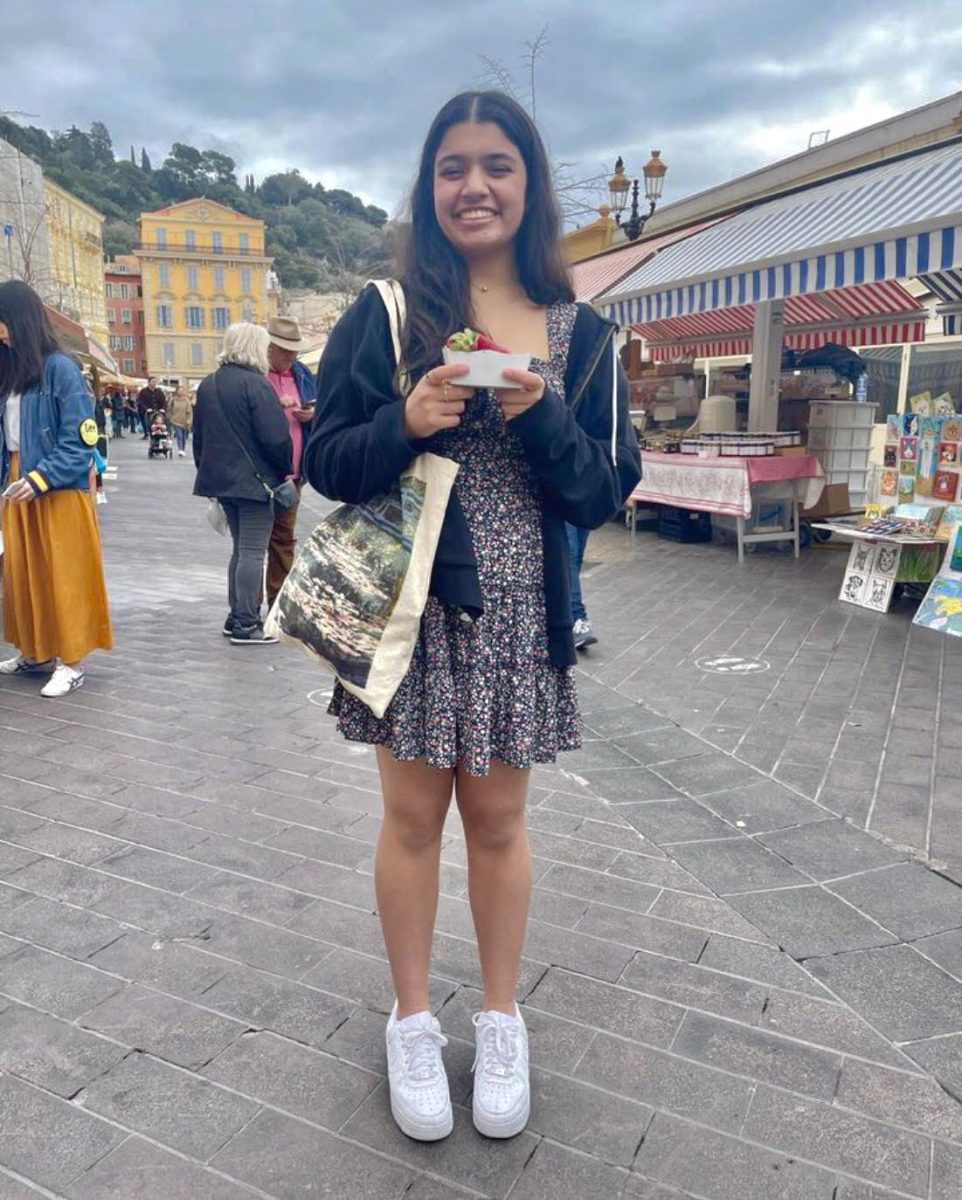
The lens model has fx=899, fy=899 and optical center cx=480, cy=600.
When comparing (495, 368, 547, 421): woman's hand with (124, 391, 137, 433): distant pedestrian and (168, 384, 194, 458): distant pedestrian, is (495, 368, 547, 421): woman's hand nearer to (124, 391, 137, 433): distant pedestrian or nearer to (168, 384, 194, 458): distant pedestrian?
(168, 384, 194, 458): distant pedestrian

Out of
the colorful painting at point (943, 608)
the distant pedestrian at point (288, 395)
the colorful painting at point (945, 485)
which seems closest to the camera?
the colorful painting at point (943, 608)

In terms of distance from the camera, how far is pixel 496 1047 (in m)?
1.80

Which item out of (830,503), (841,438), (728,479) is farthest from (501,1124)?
(841,438)

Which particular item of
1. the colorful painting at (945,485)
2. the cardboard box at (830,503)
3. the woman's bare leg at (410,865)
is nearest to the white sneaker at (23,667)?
the woman's bare leg at (410,865)

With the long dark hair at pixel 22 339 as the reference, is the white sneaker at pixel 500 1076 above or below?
below

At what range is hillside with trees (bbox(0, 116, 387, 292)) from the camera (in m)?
84.8

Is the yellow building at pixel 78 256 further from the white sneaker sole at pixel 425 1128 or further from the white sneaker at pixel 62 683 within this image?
the white sneaker sole at pixel 425 1128

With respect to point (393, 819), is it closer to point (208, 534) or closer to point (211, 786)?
point (211, 786)

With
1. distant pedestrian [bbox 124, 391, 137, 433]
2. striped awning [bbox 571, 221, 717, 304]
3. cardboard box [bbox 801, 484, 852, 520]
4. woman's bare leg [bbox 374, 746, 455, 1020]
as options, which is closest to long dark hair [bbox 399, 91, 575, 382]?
woman's bare leg [bbox 374, 746, 455, 1020]

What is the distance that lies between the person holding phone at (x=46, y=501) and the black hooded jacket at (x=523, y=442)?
9.63 feet

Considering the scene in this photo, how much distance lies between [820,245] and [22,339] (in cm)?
516

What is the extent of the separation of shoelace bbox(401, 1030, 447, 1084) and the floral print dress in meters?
0.58

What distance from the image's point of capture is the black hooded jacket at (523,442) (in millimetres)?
1547

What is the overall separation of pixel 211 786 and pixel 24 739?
1.03m
